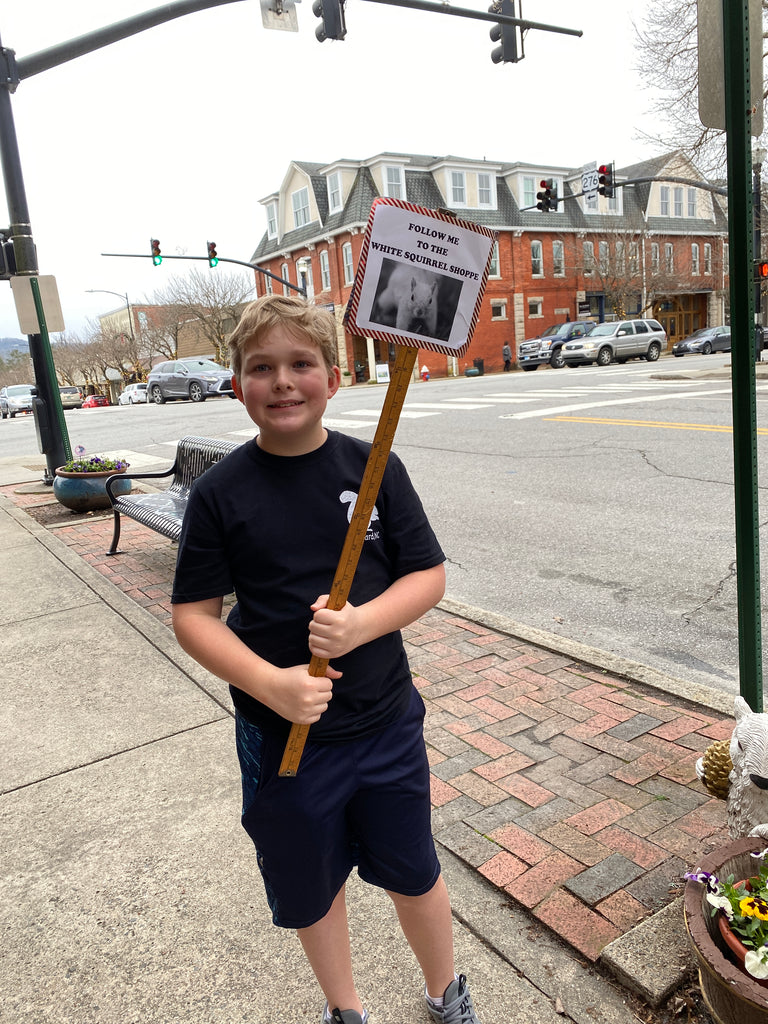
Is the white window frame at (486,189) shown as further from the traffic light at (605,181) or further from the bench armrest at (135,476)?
the bench armrest at (135,476)

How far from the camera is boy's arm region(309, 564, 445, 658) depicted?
1.37 metres

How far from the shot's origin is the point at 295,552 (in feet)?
4.99

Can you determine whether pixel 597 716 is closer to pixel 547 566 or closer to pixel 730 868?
pixel 730 868

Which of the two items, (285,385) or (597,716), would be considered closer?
(285,385)

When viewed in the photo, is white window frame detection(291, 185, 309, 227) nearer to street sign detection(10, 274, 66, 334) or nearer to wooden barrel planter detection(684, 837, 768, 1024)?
street sign detection(10, 274, 66, 334)

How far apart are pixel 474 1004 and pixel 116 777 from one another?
1628 mm

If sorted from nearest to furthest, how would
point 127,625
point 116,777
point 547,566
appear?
point 116,777 < point 127,625 < point 547,566

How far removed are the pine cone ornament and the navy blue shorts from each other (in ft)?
3.21

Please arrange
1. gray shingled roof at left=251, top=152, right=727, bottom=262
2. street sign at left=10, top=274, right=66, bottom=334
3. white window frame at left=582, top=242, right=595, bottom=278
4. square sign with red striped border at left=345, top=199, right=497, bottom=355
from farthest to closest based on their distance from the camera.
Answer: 1. white window frame at left=582, top=242, right=595, bottom=278
2. gray shingled roof at left=251, top=152, right=727, bottom=262
3. street sign at left=10, top=274, right=66, bottom=334
4. square sign with red striped border at left=345, top=199, right=497, bottom=355

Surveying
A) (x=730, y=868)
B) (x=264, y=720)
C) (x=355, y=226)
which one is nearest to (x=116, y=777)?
(x=264, y=720)

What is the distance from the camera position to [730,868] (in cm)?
177

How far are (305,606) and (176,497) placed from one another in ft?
15.0

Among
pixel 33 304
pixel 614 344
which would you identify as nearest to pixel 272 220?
pixel 614 344

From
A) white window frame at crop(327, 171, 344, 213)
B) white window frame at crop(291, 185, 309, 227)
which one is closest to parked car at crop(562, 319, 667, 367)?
white window frame at crop(327, 171, 344, 213)
